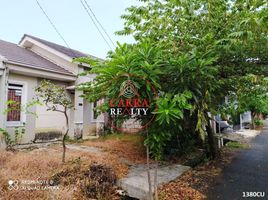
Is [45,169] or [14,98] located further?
[14,98]

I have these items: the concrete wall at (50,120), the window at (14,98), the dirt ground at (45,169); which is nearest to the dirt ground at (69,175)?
the dirt ground at (45,169)

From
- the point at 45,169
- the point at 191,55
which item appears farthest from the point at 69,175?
the point at 191,55

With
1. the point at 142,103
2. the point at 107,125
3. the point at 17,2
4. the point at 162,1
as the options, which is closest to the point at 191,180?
the point at 142,103

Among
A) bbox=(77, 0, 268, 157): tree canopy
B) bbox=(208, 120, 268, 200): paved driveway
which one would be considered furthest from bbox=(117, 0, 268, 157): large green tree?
bbox=(208, 120, 268, 200): paved driveway

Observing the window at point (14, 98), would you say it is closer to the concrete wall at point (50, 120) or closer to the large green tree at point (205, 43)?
the concrete wall at point (50, 120)

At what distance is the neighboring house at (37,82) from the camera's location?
350 inches

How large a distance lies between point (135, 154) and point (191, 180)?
274 centimetres

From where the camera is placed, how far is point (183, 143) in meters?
8.82

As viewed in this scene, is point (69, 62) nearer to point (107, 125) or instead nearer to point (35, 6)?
point (35, 6)

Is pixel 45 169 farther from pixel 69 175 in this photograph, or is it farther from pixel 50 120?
pixel 50 120

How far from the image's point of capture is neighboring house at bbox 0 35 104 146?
8888mm

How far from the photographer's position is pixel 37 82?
10312 millimetres

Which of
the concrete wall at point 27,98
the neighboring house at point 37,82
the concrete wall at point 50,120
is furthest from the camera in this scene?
the concrete wall at point 50,120

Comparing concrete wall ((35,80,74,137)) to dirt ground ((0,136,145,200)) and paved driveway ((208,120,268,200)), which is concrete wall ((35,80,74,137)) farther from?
paved driveway ((208,120,268,200))
